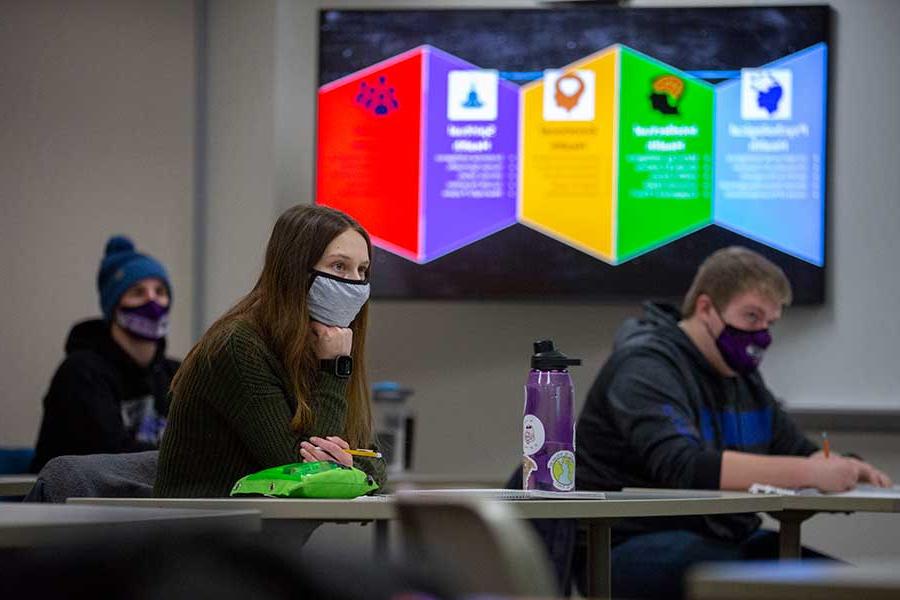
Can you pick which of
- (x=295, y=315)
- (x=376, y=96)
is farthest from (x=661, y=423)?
(x=376, y=96)

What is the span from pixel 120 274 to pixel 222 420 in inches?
80.2

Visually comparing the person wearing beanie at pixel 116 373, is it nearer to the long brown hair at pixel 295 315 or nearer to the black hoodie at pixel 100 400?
the black hoodie at pixel 100 400

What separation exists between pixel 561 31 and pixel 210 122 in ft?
4.51

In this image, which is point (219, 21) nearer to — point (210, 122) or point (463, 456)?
point (210, 122)

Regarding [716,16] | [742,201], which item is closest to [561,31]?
[716,16]

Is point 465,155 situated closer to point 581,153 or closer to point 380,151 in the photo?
point 380,151

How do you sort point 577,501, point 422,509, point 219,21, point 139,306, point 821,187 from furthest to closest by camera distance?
1. point 219,21
2. point 821,187
3. point 139,306
4. point 577,501
5. point 422,509

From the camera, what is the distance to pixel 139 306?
4266 mm

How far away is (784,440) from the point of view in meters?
3.64

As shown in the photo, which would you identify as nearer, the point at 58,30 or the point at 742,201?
the point at 742,201

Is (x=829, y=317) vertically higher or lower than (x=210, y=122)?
lower

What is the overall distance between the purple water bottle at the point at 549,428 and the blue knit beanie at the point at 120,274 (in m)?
2.10

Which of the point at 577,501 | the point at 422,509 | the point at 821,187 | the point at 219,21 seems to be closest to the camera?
the point at 422,509

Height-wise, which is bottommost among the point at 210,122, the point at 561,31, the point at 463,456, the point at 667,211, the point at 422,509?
the point at 463,456
